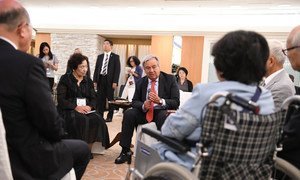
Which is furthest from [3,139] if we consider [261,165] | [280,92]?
[280,92]

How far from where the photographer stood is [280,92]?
190cm

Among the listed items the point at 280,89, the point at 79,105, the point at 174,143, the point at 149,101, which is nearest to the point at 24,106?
the point at 174,143

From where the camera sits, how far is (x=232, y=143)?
114cm

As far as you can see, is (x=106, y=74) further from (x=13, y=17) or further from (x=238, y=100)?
(x=238, y=100)

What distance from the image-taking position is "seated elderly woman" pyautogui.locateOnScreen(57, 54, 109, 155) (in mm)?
3137

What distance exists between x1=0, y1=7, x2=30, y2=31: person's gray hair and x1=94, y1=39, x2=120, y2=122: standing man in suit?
431cm

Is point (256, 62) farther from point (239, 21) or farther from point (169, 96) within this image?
point (239, 21)

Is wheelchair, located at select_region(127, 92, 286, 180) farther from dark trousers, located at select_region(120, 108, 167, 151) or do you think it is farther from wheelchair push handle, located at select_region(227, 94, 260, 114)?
dark trousers, located at select_region(120, 108, 167, 151)

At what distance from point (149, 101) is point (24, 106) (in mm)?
1707

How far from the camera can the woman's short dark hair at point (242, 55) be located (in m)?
1.19

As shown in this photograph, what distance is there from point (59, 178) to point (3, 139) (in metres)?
0.41

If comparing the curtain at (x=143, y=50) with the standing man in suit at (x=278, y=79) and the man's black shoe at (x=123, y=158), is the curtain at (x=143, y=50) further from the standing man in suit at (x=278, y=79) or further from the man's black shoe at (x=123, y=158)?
the standing man in suit at (x=278, y=79)

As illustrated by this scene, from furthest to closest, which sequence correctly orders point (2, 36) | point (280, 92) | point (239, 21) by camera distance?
point (239, 21) < point (280, 92) < point (2, 36)

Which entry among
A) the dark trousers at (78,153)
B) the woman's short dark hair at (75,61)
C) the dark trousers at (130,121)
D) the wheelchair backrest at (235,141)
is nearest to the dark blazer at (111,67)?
the woman's short dark hair at (75,61)
